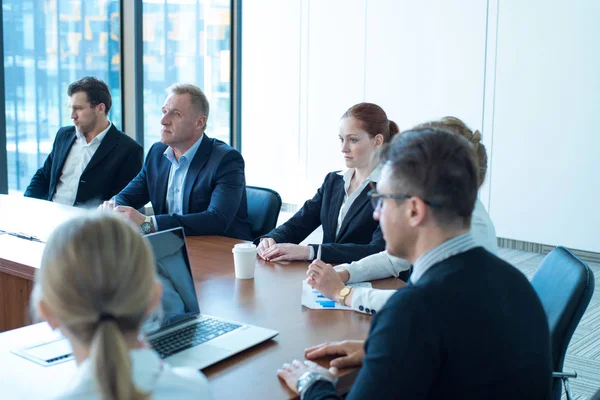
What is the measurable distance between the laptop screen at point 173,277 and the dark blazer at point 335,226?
2.52ft

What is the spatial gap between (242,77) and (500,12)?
3.11 meters

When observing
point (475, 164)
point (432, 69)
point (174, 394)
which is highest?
point (432, 69)

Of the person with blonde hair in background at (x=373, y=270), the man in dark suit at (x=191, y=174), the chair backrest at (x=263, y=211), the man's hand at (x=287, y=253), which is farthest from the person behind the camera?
the chair backrest at (x=263, y=211)

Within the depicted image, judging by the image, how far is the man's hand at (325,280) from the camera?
1985 millimetres

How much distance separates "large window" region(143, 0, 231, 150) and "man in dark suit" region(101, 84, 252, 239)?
11.2 feet

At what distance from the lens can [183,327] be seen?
5.52 feet

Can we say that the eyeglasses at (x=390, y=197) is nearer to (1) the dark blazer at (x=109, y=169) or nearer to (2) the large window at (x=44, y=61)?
(1) the dark blazer at (x=109, y=169)

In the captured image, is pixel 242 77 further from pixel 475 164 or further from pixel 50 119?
pixel 475 164

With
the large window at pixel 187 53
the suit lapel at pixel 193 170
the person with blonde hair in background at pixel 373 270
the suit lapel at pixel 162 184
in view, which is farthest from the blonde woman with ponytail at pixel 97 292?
the large window at pixel 187 53

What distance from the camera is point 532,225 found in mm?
5738

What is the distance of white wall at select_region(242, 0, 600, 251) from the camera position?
5.41 m

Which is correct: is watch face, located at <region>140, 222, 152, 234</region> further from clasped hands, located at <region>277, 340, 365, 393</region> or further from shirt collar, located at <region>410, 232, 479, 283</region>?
shirt collar, located at <region>410, 232, 479, 283</region>

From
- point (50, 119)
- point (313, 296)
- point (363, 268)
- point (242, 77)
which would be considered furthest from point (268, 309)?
point (242, 77)

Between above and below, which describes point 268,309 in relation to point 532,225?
above
